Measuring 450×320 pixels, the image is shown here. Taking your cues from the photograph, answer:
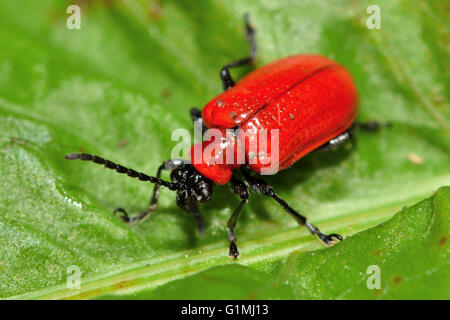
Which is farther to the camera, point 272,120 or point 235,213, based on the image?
point 272,120

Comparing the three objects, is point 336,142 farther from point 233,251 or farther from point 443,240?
point 443,240

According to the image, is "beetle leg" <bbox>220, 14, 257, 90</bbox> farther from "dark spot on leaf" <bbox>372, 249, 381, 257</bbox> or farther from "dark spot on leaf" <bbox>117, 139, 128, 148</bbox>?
"dark spot on leaf" <bbox>372, 249, 381, 257</bbox>

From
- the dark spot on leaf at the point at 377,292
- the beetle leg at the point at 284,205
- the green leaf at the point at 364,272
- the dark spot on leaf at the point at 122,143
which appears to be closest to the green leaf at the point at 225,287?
the green leaf at the point at 364,272

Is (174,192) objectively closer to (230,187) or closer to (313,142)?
(230,187)

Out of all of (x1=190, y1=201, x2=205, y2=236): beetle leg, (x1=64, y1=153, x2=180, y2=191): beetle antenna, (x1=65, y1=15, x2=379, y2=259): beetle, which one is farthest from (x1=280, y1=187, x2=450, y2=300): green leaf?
(x1=64, y1=153, x2=180, y2=191): beetle antenna

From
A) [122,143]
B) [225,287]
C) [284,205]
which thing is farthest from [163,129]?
[225,287]

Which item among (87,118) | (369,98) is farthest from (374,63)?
(87,118)
